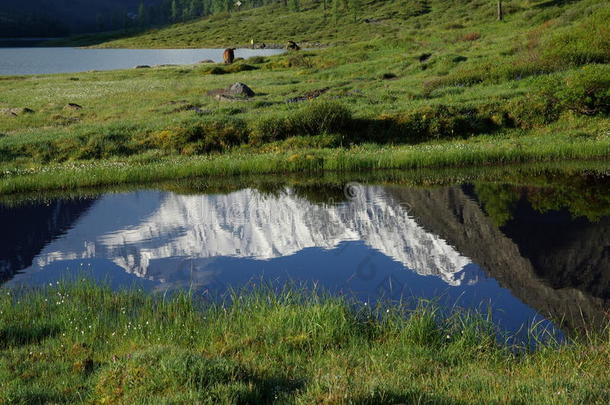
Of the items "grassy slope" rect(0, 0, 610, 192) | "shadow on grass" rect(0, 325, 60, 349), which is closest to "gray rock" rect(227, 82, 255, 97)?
"grassy slope" rect(0, 0, 610, 192)

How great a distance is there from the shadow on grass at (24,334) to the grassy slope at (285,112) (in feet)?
54.2

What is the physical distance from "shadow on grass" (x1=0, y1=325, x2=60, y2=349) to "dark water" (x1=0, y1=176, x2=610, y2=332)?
3437 millimetres

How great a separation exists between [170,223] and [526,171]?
48.0ft

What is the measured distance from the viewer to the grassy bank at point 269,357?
7855 millimetres

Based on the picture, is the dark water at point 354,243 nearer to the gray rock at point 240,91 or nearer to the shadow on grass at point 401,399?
the shadow on grass at point 401,399

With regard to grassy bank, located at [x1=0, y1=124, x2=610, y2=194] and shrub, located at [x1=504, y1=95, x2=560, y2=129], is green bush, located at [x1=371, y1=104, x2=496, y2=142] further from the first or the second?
grassy bank, located at [x1=0, y1=124, x2=610, y2=194]

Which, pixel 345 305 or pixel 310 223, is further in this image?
pixel 310 223

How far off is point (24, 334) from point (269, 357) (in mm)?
4614

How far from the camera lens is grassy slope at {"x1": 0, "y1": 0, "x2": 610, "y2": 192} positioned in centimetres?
2820

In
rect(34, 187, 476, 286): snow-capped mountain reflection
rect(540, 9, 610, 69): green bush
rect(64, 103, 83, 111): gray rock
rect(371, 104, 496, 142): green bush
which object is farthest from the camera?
rect(64, 103, 83, 111): gray rock

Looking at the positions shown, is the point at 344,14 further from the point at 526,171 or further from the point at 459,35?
the point at 526,171

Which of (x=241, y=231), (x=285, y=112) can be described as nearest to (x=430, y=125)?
(x=285, y=112)

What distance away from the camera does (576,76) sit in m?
33.6

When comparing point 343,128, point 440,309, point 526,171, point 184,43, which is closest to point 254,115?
point 343,128
